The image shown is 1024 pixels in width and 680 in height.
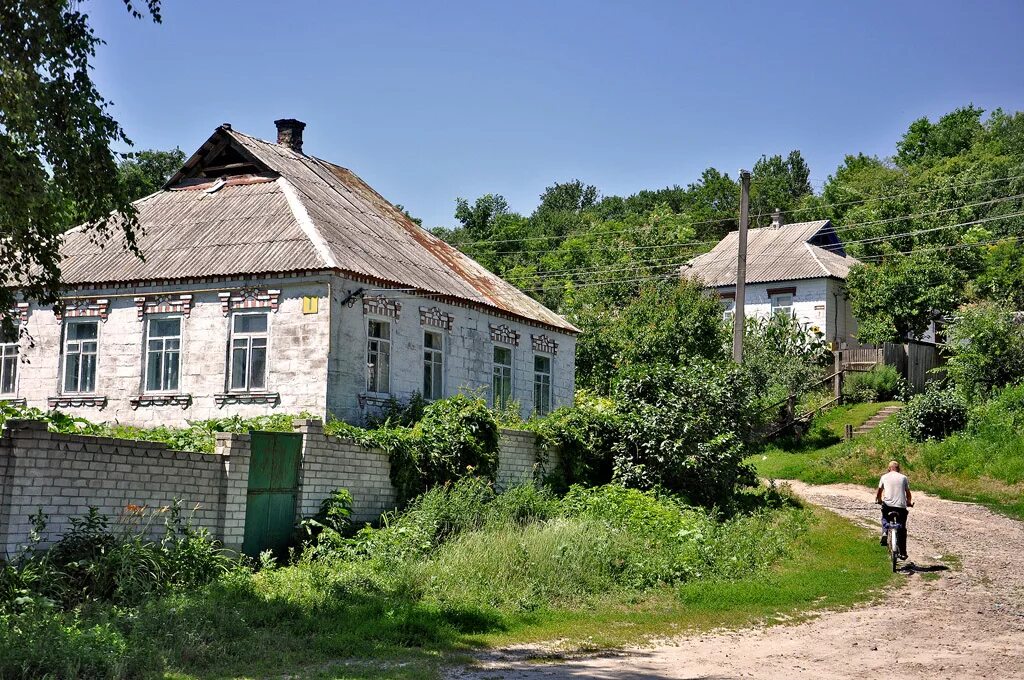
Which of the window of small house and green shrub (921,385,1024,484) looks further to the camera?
green shrub (921,385,1024,484)

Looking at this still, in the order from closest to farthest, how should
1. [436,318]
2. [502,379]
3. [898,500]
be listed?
[898,500] → [436,318] → [502,379]

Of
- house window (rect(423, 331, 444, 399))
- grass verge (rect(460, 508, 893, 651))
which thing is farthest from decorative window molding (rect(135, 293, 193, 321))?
grass verge (rect(460, 508, 893, 651))

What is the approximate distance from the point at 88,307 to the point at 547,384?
1179 centimetres

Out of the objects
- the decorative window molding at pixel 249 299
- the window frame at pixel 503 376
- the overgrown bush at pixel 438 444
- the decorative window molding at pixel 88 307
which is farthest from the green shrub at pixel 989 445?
the decorative window molding at pixel 88 307

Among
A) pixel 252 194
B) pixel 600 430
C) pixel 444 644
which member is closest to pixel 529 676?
pixel 444 644

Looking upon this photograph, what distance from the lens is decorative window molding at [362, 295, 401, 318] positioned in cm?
2050

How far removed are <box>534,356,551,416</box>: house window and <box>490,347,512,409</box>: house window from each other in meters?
1.63

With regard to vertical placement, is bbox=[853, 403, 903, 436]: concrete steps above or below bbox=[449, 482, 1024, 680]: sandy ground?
above

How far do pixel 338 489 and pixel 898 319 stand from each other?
29366 mm

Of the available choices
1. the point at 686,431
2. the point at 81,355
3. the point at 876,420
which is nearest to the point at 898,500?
the point at 686,431

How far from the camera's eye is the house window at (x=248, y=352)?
789 inches

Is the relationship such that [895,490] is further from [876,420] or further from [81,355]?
[876,420]

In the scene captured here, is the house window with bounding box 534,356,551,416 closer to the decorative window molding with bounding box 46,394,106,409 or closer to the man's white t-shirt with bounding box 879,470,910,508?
the decorative window molding with bounding box 46,394,106,409

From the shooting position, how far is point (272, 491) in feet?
49.2
